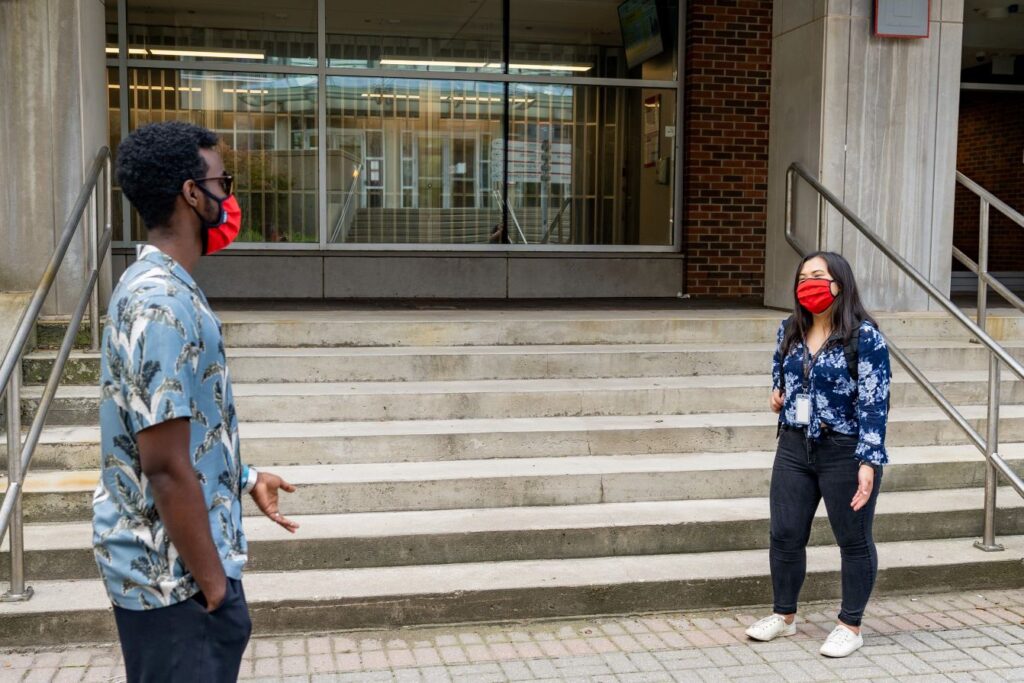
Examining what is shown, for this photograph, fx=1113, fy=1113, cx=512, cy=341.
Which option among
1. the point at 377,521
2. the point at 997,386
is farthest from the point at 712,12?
the point at 377,521

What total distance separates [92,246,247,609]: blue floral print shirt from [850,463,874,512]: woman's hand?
9.66 ft

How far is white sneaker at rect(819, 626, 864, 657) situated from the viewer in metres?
4.77

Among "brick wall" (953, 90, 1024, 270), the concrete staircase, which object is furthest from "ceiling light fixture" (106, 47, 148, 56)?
"brick wall" (953, 90, 1024, 270)

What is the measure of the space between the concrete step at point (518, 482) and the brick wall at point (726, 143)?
5.42 m

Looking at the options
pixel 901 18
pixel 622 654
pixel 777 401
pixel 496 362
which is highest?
pixel 901 18

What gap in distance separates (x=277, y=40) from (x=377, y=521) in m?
6.95

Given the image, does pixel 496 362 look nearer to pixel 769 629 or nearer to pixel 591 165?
pixel 769 629

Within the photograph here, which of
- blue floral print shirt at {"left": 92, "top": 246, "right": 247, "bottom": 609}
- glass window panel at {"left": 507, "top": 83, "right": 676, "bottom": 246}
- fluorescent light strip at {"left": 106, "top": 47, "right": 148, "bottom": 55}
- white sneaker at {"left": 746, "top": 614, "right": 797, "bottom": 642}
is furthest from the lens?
glass window panel at {"left": 507, "top": 83, "right": 676, "bottom": 246}

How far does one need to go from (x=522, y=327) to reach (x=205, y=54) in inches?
205

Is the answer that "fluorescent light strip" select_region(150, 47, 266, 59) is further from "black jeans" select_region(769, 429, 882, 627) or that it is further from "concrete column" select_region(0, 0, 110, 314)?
"black jeans" select_region(769, 429, 882, 627)

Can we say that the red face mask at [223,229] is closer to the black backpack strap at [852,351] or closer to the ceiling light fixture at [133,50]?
the black backpack strap at [852,351]

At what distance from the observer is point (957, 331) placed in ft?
28.0

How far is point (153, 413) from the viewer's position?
2260mm

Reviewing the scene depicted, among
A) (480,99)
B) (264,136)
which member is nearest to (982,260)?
(480,99)
